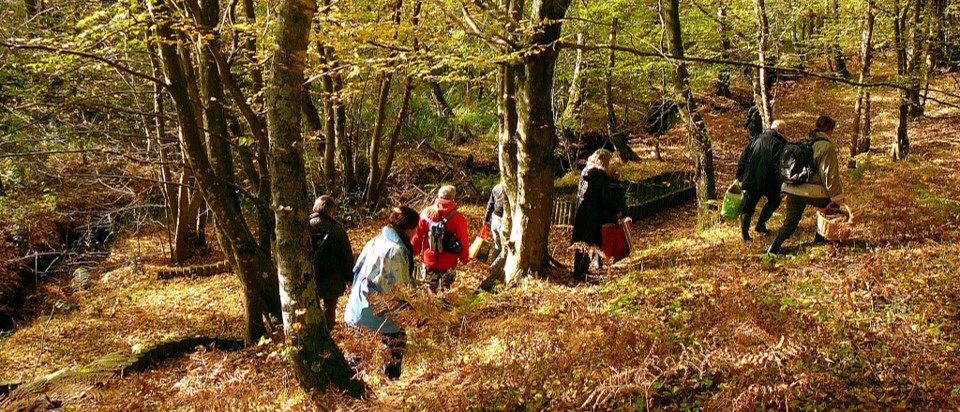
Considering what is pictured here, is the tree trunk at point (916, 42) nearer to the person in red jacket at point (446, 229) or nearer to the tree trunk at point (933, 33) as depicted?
the tree trunk at point (933, 33)

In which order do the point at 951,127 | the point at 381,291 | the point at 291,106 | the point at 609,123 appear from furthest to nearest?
the point at 609,123 → the point at 951,127 → the point at 381,291 → the point at 291,106

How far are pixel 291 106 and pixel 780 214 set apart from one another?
28.8 ft

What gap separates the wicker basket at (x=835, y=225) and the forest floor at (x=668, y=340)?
201 mm

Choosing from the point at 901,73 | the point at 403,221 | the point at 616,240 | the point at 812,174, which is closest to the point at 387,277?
the point at 403,221

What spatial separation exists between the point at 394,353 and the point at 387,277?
68 centimetres

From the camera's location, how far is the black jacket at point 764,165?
24.7ft

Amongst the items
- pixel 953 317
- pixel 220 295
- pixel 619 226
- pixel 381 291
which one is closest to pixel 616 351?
pixel 381 291

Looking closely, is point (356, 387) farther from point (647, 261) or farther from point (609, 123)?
point (609, 123)

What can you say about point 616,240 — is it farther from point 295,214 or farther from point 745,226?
point 295,214

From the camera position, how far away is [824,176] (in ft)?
22.3

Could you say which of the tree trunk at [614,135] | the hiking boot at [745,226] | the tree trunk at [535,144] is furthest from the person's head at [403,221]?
the tree trunk at [614,135]

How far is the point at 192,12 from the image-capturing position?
6445mm

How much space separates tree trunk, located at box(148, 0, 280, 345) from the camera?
641 centimetres

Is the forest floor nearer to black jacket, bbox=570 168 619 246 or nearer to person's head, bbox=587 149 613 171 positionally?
black jacket, bbox=570 168 619 246
